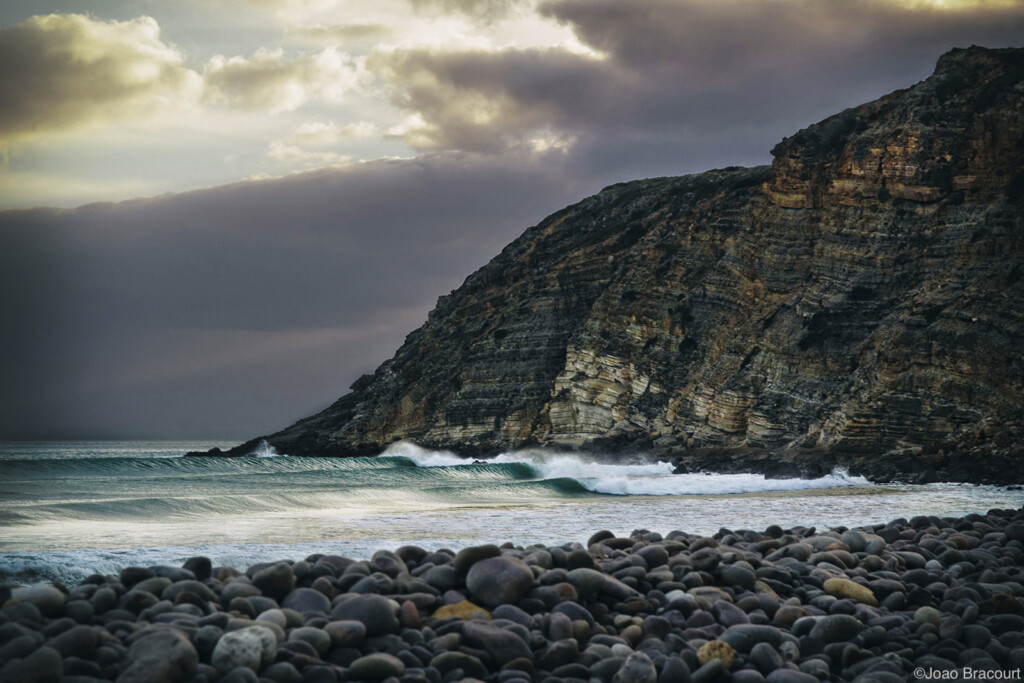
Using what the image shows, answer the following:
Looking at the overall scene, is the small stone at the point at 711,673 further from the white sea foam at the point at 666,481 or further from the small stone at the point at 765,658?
the white sea foam at the point at 666,481

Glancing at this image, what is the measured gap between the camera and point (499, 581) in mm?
6281

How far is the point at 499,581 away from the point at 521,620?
45 centimetres

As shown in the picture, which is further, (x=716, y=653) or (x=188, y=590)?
(x=188, y=590)

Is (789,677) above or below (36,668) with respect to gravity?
below

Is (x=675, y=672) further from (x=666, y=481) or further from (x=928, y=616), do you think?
(x=666, y=481)

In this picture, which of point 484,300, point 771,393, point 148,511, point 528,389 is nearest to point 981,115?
point 771,393

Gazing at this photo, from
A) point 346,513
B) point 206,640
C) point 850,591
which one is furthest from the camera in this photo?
point 346,513

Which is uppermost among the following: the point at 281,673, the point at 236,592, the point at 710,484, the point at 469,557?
the point at 469,557

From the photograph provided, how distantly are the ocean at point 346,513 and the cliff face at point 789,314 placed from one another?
4.93 m

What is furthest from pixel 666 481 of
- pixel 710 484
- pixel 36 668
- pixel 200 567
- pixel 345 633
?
pixel 36 668

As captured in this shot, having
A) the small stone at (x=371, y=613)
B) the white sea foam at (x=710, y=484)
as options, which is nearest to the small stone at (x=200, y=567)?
the small stone at (x=371, y=613)

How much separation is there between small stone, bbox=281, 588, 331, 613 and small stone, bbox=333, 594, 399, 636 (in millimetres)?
153

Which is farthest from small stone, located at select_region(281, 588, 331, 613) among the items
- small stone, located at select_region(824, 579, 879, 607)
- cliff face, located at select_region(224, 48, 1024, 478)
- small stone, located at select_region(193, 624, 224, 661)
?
cliff face, located at select_region(224, 48, 1024, 478)

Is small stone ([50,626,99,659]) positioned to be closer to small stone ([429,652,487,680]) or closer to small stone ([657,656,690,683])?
small stone ([429,652,487,680])
